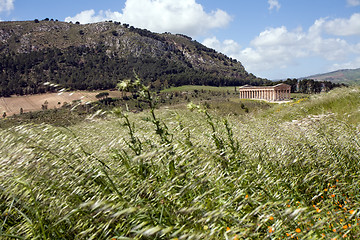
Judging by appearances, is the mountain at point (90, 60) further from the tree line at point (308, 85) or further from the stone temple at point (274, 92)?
the tree line at point (308, 85)

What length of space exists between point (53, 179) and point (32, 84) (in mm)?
125632

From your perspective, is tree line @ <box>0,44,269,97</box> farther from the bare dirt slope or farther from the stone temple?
the stone temple

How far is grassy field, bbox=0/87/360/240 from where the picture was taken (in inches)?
71.9

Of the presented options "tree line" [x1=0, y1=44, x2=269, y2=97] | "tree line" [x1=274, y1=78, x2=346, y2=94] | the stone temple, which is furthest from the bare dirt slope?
"tree line" [x1=274, y1=78, x2=346, y2=94]

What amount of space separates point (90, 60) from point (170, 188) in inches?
6126

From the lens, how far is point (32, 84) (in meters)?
110

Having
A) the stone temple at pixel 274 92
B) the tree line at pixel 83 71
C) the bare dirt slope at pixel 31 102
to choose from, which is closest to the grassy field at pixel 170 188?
the stone temple at pixel 274 92

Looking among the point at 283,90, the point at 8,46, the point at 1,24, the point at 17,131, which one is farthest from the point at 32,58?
the point at 17,131

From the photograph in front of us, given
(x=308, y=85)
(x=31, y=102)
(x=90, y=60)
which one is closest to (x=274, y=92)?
(x=308, y=85)

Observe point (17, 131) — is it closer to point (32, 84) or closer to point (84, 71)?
point (32, 84)

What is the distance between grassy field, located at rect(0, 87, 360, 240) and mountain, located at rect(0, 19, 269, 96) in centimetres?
9513

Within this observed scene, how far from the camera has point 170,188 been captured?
2.10 m

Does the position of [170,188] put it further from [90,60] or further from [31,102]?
[90,60]

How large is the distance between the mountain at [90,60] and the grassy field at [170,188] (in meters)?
95.1
